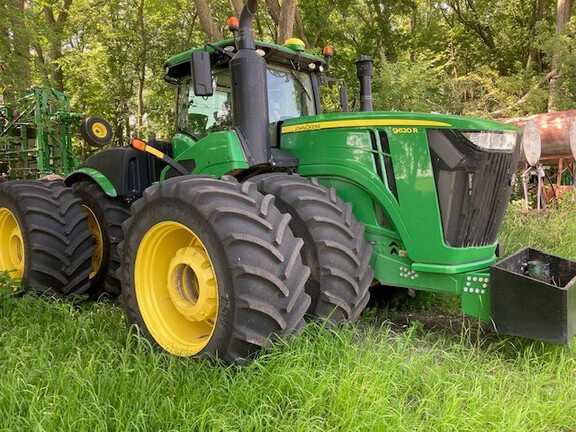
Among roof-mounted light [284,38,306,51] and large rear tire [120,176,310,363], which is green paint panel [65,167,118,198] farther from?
roof-mounted light [284,38,306,51]

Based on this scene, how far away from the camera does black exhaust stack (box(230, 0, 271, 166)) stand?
11.9ft

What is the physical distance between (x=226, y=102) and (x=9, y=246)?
2717 mm

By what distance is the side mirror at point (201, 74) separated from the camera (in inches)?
134

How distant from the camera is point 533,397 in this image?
104 inches

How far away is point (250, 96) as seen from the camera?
3.65 m

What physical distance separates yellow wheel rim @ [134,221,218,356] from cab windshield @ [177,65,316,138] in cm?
124

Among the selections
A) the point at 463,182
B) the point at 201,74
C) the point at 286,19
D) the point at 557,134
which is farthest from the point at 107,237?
the point at 557,134

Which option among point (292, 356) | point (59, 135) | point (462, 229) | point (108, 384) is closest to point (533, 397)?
point (462, 229)

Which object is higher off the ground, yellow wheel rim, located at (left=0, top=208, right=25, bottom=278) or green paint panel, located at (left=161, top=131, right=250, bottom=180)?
green paint panel, located at (left=161, top=131, right=250, bottom=180)

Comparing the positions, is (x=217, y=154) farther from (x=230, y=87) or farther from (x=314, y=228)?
(x=314, y=228)

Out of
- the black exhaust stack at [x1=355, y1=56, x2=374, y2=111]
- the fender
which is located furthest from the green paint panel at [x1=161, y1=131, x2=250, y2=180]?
the black exhaust stack at [x1=355, y1=56, x2=374, y2=111]

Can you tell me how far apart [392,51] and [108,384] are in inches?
704

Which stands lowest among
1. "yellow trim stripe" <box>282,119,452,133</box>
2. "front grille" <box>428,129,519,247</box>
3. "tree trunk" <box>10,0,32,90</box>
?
"front grille" <box>428,129,519,247</box>

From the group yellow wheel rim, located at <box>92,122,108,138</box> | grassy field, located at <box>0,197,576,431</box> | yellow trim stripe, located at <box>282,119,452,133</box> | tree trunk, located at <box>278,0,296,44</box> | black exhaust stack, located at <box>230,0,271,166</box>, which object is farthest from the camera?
tree trunk, located at <box>278,0,296,44</box>
